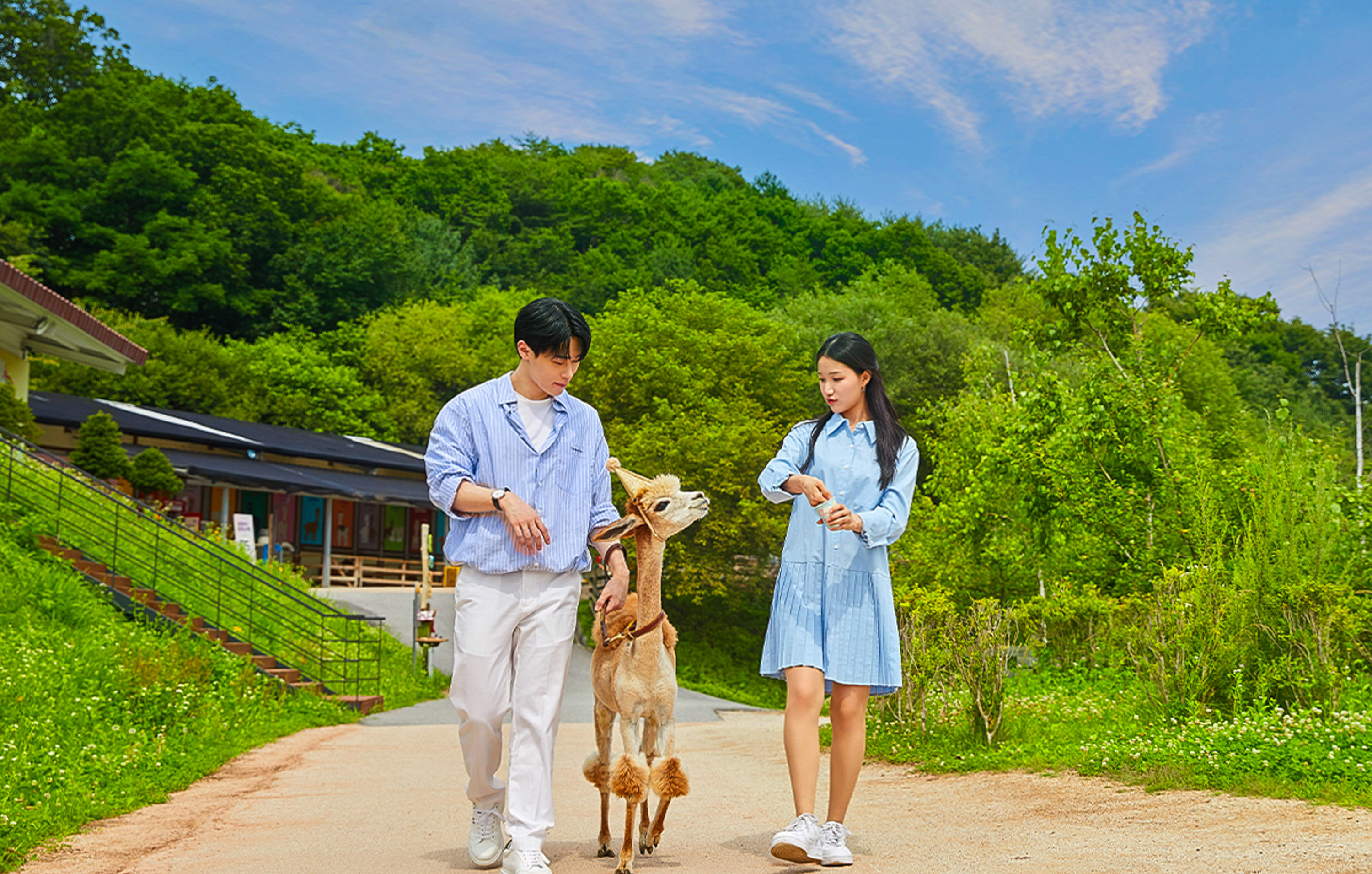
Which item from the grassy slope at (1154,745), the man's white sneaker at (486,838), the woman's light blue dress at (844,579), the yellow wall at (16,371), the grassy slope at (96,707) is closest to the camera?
the man's white sneaker at (486,838)

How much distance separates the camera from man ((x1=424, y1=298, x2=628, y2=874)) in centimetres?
454

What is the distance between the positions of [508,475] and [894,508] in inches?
64.2

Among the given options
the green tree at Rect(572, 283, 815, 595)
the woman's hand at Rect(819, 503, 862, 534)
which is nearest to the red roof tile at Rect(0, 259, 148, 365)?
the green tree at Rect(572, 283, 815, 595)

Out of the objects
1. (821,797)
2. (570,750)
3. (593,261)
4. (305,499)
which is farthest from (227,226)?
(821,797)

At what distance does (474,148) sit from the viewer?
71500 mm

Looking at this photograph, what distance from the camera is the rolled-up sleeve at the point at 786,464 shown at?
4.91 m

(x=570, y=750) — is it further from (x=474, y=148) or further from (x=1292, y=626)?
(x=474, y=148)

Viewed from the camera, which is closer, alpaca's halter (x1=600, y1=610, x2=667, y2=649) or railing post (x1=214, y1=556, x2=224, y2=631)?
alpaca's halter (x1=600, y1=610, x2=667, y2=649)

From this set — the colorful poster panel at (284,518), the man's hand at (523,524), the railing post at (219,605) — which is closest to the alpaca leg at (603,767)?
the man's hand at (523,524)

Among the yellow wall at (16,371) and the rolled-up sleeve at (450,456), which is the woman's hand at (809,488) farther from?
the yellow wall at (16,371)

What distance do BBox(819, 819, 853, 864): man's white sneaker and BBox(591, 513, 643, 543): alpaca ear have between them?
1.45 meters

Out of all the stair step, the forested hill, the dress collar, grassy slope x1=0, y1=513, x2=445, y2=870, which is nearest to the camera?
the dress collar

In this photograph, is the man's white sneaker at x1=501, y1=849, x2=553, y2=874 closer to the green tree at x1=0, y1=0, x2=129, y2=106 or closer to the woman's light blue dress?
the woman's light blue dress

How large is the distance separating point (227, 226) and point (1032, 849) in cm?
5544
